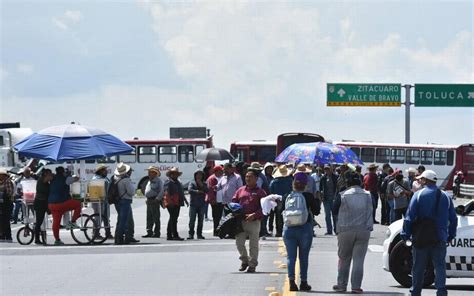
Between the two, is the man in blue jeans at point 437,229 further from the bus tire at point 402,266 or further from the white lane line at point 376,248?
the white lane line at point 376,248

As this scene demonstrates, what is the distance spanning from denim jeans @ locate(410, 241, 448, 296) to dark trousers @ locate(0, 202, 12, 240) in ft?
53.8

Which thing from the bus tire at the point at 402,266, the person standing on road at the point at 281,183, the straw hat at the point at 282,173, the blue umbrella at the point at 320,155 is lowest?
the bus tire at the point at 402,266

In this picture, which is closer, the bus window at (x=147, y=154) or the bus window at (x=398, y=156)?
the bus window at (x=147, y=154)

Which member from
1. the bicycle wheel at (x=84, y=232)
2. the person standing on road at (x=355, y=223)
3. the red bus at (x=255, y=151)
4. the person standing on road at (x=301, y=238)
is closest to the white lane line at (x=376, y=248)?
the bicycle wheel at (x=84, y=232)

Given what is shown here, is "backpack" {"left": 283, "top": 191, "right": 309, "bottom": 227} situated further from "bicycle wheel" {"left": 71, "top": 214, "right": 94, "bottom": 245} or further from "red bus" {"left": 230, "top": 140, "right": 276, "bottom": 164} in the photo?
"red bus" {"left": 230, "top": 140, "right": 276, "bottom": 164}

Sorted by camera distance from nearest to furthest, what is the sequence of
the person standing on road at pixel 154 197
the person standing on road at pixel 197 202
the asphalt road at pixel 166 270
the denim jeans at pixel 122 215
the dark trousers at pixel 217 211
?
the asphalt road at pixel 166 270
the denim jeans at pixel 122 215
the dark trousers at pixel 217 211
the person standing on road at pixel 197 202
the person standing on road at pixel 154 197

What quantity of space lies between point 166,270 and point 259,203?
2.08 meters

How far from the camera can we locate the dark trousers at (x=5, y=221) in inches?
1130

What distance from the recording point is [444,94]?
233 feet

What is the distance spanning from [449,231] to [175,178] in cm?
1403

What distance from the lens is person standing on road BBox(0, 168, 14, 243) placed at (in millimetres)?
28719

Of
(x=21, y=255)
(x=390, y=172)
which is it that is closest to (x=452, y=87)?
(x=390, y=172)

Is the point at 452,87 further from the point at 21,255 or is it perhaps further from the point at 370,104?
the point at 21,255

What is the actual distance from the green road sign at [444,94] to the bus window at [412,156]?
A: 5.19m
